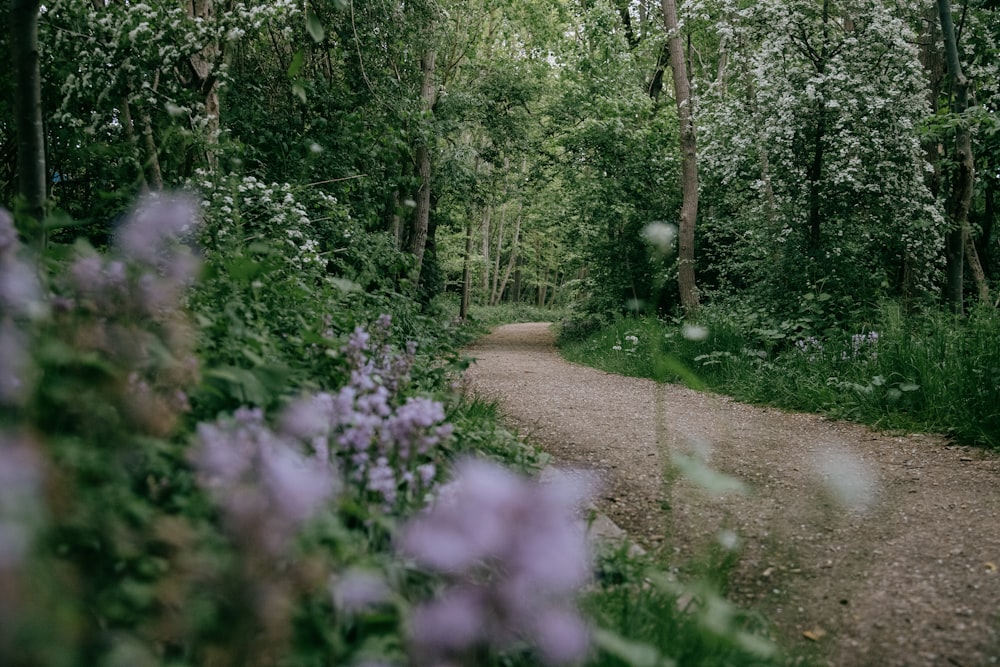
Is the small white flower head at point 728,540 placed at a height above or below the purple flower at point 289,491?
below

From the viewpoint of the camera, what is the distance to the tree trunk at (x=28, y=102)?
7.25 feet

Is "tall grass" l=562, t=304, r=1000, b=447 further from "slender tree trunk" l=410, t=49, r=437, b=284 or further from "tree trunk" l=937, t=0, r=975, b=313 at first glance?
"slender tree trunk" l=410, t=49, r=437, b=284

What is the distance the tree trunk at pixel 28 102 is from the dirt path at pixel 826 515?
7.22ft

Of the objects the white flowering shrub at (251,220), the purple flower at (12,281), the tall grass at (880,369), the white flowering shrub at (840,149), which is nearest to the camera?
the purple flower at (12,281)

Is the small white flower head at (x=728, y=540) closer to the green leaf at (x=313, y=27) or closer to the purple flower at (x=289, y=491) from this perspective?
the purple flower at (x=289, y=491)

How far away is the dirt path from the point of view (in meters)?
2.25

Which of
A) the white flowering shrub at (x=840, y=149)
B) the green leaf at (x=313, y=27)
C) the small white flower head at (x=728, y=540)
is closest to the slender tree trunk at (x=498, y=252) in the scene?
the white flowering shrub at (x=840, y=149)

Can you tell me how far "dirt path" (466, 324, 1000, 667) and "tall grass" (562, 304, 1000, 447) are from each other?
28 cm

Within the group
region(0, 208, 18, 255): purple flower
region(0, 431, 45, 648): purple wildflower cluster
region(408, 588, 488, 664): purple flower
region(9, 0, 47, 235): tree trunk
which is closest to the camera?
region(0, 431, 45, 648): purple wildflower cluster

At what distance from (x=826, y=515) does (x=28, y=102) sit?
12.5ft

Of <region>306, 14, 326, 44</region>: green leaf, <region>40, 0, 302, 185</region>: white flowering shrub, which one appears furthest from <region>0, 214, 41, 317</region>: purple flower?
<region>40, 0, 302, 185</region>: white flowering shrub

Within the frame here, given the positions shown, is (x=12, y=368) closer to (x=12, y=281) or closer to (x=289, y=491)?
(x=12, y=281)

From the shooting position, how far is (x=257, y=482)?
3.96ft

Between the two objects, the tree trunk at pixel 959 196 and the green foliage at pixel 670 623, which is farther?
the tree trunk at pixel 959 196
